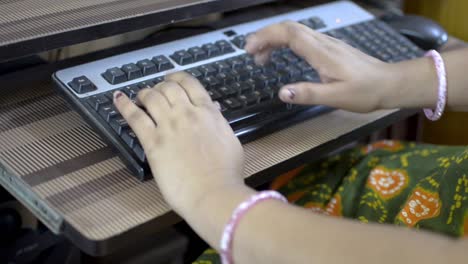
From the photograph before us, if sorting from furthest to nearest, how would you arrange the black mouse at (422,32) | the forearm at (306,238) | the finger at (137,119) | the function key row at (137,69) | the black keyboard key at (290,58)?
the black mouse at (422,32) → the black keyboard key at (290,58) → the function key row at (137,69) → the finger at (137,119) → the forearm at (306,238)

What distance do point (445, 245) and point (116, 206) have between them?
28 centimetres

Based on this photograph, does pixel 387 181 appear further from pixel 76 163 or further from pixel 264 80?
pixel 76 163

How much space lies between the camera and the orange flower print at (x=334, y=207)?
89 centimetres

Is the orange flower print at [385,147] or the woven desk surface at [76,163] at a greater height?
the woven desk surface at [76,163]

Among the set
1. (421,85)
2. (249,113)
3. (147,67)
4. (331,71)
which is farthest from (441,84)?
(147,67)

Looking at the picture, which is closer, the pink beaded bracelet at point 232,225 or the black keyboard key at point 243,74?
the pink beaded bracelet at point 232,225

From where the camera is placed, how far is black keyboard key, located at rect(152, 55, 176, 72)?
78cm

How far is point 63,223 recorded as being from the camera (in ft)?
1.90

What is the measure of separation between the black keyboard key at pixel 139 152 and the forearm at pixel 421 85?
299 mm

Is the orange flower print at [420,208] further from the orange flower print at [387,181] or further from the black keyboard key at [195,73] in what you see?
the black keyboard key at [195,73]

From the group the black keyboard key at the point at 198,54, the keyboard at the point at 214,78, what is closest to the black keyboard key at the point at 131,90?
the keyboard at the point at 214,78

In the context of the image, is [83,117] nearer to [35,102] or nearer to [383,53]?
[35,102]

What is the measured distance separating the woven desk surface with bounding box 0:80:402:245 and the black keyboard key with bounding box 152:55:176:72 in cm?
11

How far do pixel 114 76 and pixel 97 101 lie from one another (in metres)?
0.05
